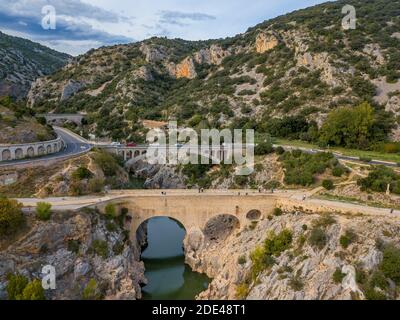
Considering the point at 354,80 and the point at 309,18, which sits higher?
the point at 309,18

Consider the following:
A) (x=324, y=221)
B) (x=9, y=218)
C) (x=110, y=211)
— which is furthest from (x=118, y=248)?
(x=324, y=221)

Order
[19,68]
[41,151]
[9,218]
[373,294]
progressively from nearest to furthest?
[373,294], [9,218], [41,151], [19,68]

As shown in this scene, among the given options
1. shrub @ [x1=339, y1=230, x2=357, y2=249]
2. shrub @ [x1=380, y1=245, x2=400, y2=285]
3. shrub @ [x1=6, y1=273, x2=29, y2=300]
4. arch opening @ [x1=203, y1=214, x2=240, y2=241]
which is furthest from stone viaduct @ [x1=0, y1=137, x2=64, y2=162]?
shrub @ [x1=380, y1=245, x2=400, y2=285]

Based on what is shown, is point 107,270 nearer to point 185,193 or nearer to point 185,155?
point 185,193

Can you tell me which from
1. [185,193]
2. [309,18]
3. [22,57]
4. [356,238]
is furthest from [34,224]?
[22,57]

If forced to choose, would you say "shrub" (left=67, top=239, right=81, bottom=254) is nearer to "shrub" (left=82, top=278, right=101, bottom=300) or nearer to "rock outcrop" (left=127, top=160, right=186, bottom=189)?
"shrub" (left=82, top=278, right=101, bottom=300)

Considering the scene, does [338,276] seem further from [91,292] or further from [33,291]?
[33,291]
